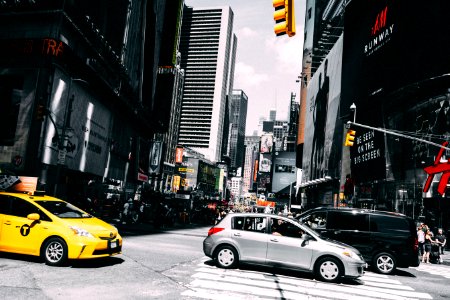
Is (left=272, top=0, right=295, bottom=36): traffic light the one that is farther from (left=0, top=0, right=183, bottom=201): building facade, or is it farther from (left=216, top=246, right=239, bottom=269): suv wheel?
(left=0, top=0, right=183, bottom=201): building facade

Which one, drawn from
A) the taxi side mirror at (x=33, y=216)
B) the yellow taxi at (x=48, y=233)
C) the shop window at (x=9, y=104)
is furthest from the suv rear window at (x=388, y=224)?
the shop window at (x=9, y=104)

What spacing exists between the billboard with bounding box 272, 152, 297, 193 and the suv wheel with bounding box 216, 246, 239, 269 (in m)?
102

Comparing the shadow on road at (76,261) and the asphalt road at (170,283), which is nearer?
the asphalt road at (170,283)

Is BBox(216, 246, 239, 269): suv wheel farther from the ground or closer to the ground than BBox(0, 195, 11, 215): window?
closer to the ground

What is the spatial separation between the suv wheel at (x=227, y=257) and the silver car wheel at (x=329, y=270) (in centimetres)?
235

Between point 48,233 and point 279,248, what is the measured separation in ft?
19.3

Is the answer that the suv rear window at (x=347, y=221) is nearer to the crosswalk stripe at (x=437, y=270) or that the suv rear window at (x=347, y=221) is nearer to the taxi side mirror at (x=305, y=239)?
the crosswalk stripe at (x=437, y=270)

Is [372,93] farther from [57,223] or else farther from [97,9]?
[57,223]

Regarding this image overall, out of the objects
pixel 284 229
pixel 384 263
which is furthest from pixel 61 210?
pixel 384 263

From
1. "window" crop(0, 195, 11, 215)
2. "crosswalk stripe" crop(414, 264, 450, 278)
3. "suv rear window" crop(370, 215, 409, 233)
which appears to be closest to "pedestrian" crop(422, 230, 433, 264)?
"crosswalk stripe" crop(414, 264, 450, 278)

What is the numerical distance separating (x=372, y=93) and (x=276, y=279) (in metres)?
31.5

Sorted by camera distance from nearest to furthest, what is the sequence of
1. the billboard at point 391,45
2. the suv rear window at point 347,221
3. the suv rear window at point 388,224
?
the suv rear window at point 388,224, the suv rear window at point 347,221, the billboard at point 391,45

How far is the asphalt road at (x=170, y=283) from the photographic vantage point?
23.3ft

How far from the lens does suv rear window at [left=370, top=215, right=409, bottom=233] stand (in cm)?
1389
